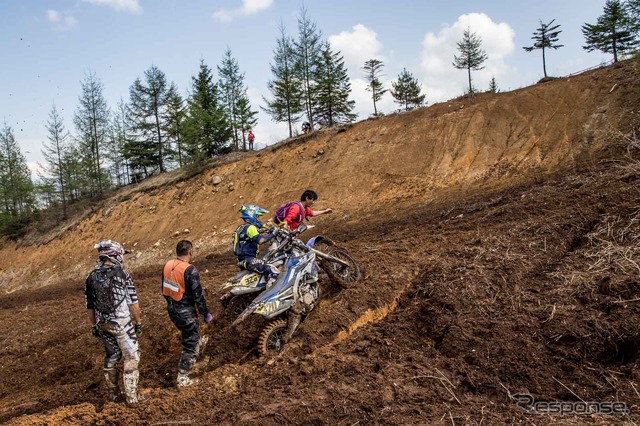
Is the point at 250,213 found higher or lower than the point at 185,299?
higher

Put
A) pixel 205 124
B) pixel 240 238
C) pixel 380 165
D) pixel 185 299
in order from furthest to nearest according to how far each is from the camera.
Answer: pixel 205 124
pixel 380 165
pixel 240 238
pixel 185 299

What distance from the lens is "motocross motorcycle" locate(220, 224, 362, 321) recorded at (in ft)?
20.9

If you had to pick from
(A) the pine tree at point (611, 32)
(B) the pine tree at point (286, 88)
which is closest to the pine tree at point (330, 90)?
(B) the pine tree at point (286, 88)

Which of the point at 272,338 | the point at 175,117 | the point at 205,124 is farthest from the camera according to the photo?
the point at 175,117

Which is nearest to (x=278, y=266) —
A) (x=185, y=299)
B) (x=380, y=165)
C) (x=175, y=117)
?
(x=185, y=299)

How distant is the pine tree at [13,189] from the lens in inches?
1481

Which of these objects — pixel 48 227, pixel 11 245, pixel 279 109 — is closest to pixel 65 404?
pixel 279 109

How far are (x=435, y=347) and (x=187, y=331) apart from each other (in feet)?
10.6

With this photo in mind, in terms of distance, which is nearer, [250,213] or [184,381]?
[184,381]

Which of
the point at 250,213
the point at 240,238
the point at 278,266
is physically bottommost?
the point at 278,266

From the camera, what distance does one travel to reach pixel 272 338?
6164 mm

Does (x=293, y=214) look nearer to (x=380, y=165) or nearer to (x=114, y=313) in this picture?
(x=114, y=313)

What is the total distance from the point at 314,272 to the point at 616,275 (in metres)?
4.11

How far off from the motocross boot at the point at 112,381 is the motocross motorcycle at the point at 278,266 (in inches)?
67.0
